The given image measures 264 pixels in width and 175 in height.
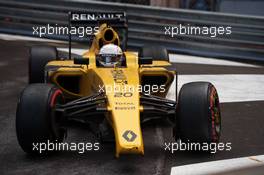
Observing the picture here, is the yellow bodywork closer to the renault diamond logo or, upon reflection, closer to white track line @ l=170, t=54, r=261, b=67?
the renault diamond logo

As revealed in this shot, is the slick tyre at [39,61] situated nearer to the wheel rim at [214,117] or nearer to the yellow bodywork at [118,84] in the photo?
the yellow bodywork at [118,84]

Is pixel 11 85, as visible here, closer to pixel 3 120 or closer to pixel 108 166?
pixel 3 120

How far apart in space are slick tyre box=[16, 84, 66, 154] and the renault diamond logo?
0.79 metres

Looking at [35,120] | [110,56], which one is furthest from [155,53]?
[35,120]

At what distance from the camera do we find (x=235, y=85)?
9.83 metres

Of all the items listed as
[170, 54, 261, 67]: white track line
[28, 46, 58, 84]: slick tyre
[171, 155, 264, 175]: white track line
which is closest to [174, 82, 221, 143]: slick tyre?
[171, 155, 264, 175]: white track line

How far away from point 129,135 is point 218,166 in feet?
2.98

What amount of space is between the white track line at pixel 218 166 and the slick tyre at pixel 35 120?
1262 mm

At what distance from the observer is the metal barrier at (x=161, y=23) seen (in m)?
12.4

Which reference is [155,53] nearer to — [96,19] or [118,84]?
[96,19]

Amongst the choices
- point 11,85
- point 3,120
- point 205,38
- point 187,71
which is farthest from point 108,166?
point 205,38

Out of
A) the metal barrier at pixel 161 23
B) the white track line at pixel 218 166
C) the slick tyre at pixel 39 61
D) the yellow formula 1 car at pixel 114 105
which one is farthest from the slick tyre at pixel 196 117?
the metal barrier at pixel 161 23

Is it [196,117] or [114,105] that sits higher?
[114,105]

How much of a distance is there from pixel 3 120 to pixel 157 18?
653 centimetres
